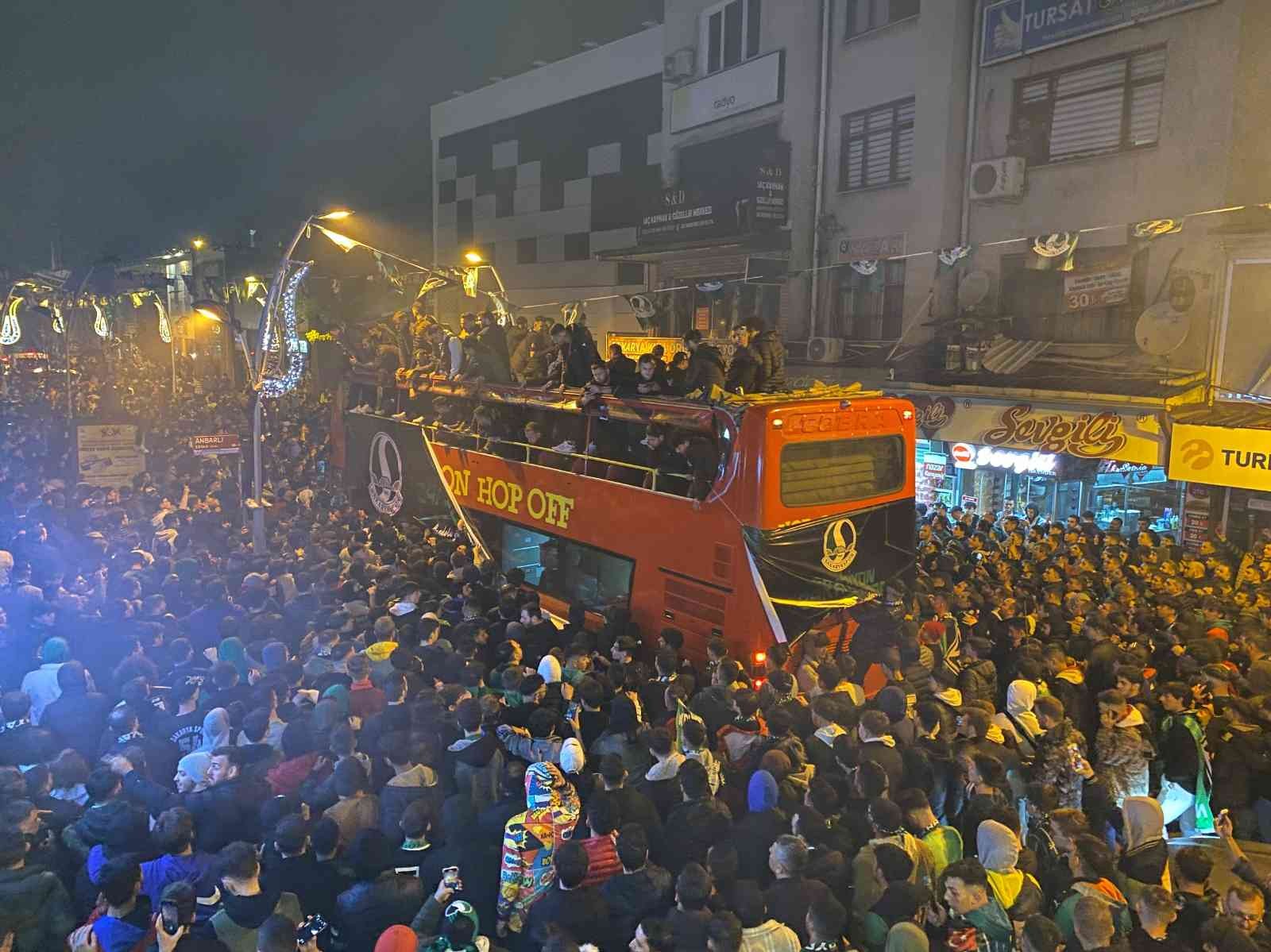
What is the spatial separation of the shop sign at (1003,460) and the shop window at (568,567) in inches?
347

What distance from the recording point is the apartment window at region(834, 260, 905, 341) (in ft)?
60.5

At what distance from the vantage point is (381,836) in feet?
14.7

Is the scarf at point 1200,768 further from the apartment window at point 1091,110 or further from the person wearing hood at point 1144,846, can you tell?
the apartment window at point 1091,110

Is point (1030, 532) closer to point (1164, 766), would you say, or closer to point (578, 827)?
point (1164, 766)

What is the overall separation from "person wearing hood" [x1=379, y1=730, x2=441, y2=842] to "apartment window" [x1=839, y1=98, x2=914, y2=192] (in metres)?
16.2

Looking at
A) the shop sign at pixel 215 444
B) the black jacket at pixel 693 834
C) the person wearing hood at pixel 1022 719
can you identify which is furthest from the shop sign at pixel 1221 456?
the shop sign at pixel 215 444

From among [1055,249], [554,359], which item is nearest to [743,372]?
[554,359]

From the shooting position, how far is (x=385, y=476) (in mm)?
15234

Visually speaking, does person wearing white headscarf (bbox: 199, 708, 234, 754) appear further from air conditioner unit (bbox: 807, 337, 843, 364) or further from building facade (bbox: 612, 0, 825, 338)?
air conditioner unit (bbox: 807, 337, 843, 364)

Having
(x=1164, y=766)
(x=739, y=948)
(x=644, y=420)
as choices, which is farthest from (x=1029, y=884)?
(x=644, y=420)

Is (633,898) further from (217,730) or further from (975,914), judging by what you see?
(217,730)

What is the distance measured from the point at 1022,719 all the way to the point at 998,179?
41.7 feet

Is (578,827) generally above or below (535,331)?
below

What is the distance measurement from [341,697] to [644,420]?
4.59 meters
